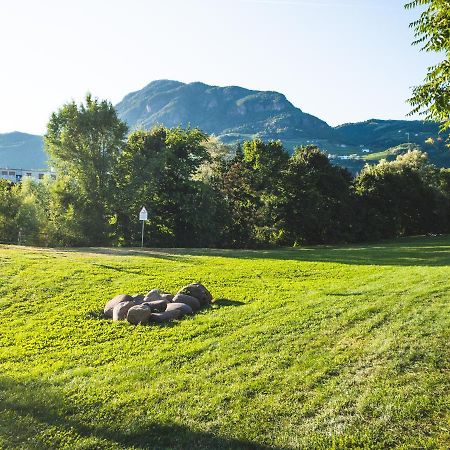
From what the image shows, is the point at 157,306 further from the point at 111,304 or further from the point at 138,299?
the point at 111,304

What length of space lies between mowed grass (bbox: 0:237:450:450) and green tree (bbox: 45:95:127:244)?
86.2 ft

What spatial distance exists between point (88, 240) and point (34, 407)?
36.3m

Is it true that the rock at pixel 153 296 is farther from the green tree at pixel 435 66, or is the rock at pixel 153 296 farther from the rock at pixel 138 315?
the green tree at pixel 435 66

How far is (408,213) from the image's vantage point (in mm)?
64188

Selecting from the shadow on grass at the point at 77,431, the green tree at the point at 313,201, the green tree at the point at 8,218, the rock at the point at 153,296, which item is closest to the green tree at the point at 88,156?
the green tree at the point at 8,218

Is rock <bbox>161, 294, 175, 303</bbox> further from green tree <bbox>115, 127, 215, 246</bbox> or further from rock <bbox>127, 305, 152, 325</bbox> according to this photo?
green tree <bbox>115, 127, 215, 246</bbox>

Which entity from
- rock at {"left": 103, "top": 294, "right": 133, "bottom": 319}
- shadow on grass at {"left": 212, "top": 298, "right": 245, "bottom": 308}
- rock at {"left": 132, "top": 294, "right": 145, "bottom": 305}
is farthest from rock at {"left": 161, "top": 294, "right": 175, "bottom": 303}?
shadow on grass at {"left": 212, "top": 298, "right": 245, "bottom": 308}

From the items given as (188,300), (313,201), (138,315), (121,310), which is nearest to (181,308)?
(188,300)

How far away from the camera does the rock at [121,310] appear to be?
44.9 feet

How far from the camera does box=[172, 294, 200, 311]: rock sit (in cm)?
1470

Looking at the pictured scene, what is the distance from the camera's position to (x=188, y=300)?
1479 centimetres

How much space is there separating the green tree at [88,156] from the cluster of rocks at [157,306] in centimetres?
2947

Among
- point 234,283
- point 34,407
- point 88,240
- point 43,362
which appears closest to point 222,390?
point 34,407

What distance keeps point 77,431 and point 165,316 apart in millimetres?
6456
